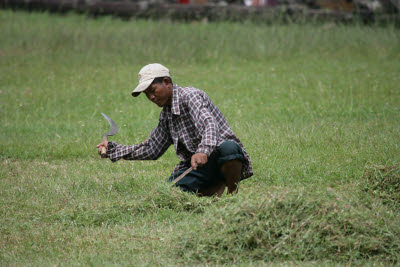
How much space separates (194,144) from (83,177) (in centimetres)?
162

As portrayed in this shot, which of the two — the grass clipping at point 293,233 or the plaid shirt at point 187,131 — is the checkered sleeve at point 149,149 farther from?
the grass clipping at point 293,233

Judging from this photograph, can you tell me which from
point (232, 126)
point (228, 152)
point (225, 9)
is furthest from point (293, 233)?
point (225, 9)

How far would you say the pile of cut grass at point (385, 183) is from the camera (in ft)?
14.6

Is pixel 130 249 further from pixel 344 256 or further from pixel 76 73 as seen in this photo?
pixel 76 73

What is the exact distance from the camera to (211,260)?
3625mm

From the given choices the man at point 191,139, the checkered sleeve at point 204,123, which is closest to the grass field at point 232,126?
the man at point 191,139


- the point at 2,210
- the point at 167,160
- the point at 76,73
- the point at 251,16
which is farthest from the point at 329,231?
the point at 251,16

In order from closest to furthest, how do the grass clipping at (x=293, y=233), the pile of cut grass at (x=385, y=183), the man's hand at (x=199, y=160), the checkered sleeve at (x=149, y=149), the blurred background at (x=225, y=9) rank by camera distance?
the grass clipping at (x=293, y=233), the man's hand at (x=199, y=160), the pile of cut grass at (x=385, y=183), the checkered sleeve at (x=149, y=149), the blurred background at (x=225, y=9)

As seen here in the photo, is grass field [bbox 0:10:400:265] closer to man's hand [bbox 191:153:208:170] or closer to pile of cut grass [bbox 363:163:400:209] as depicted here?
pile of cut grass [bbox 363:163:400:209]

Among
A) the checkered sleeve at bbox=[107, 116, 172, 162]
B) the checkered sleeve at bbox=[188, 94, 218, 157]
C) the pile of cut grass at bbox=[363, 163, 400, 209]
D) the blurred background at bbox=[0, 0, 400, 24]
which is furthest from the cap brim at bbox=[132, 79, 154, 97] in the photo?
the blurred background at bbox=[0, 0, 400, 24]

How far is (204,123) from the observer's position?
179 inches

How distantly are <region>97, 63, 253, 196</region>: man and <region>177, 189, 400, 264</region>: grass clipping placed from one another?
31.3 inches

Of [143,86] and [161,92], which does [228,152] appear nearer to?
[161,92]

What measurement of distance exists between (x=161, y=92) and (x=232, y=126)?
10.2 ft
